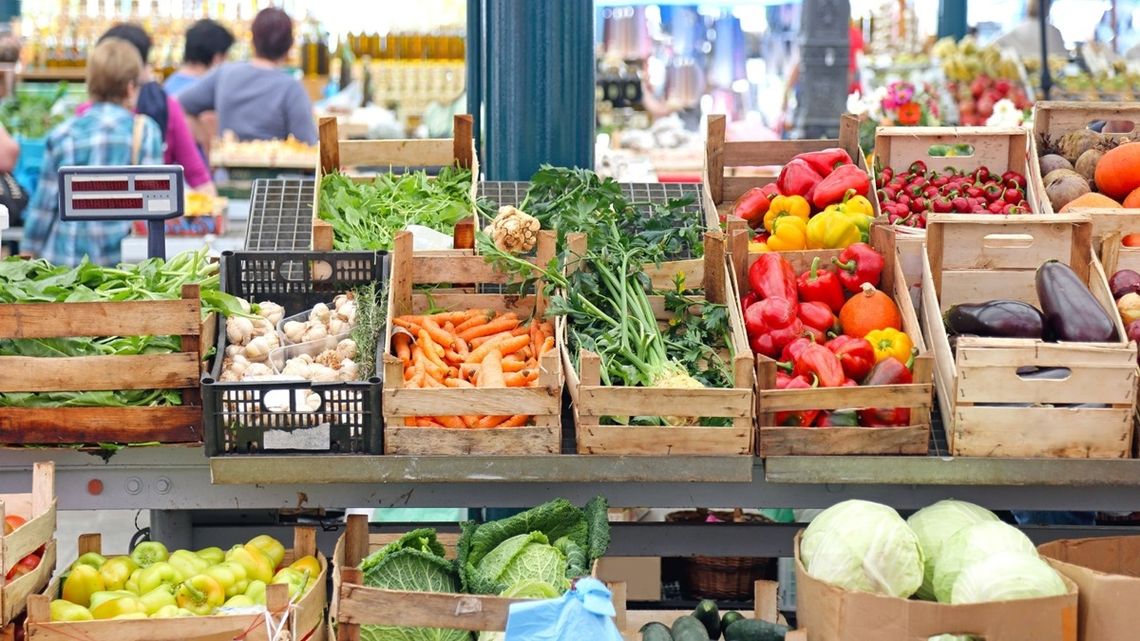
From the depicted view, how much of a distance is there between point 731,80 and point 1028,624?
473 inches

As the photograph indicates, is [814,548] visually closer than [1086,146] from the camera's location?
Yes

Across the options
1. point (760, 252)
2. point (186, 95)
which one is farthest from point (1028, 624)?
point (186, 95)

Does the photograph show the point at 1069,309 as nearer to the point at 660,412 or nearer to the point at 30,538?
the point at 660,412

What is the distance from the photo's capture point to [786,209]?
13.5 feet

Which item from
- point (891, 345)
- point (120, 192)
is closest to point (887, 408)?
point (891, 345)

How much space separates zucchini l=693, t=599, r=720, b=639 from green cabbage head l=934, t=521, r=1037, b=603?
0.51 meters

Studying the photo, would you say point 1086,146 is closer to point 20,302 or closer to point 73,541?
point 20,302

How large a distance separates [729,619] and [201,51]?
718 centimetres

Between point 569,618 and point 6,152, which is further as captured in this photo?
point 6,152

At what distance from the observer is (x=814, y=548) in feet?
10.1

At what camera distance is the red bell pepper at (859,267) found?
3.71 meters

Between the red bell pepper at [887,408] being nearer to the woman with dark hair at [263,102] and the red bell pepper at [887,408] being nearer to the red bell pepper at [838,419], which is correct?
the red bell pepper at [838,419]

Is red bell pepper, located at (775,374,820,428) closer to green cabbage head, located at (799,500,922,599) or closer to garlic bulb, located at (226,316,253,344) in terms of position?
green cabbage head, located at (799,500,922,599)

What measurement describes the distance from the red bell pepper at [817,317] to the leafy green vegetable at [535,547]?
784mm
